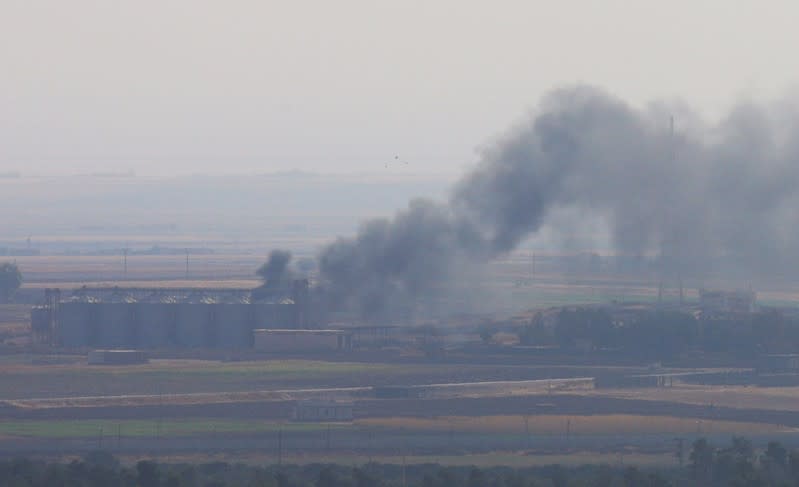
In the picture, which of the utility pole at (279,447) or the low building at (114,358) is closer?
the utility pole at (279,447)

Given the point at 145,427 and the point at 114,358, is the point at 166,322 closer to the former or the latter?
the point at 114,358

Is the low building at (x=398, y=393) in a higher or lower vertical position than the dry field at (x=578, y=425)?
higher

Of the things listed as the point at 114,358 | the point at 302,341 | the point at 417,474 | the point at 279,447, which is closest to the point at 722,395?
the point at 279,447

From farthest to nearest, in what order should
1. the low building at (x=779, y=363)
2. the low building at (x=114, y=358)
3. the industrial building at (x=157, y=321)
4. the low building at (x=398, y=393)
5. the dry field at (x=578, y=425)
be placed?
the industrial building at (x=157, y=321)
the low building at (x=114, y=358)
the low building at (x=779, y=363)
the low building at (x=398, y=393)
the dry field at (x=578, y=425)

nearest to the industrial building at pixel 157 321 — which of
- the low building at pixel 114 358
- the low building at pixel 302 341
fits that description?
the low building at pixel 302 341

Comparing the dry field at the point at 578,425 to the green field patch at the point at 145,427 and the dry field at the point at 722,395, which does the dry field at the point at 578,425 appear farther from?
the dry field at the point at 722,395

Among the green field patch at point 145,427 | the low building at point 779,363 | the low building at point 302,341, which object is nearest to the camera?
the green field patch at point 145,427

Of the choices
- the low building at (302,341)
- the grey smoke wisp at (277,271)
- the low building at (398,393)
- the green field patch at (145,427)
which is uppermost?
the grey smoke wisp at (277,271)

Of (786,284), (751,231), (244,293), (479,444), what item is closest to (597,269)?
(786,284)
